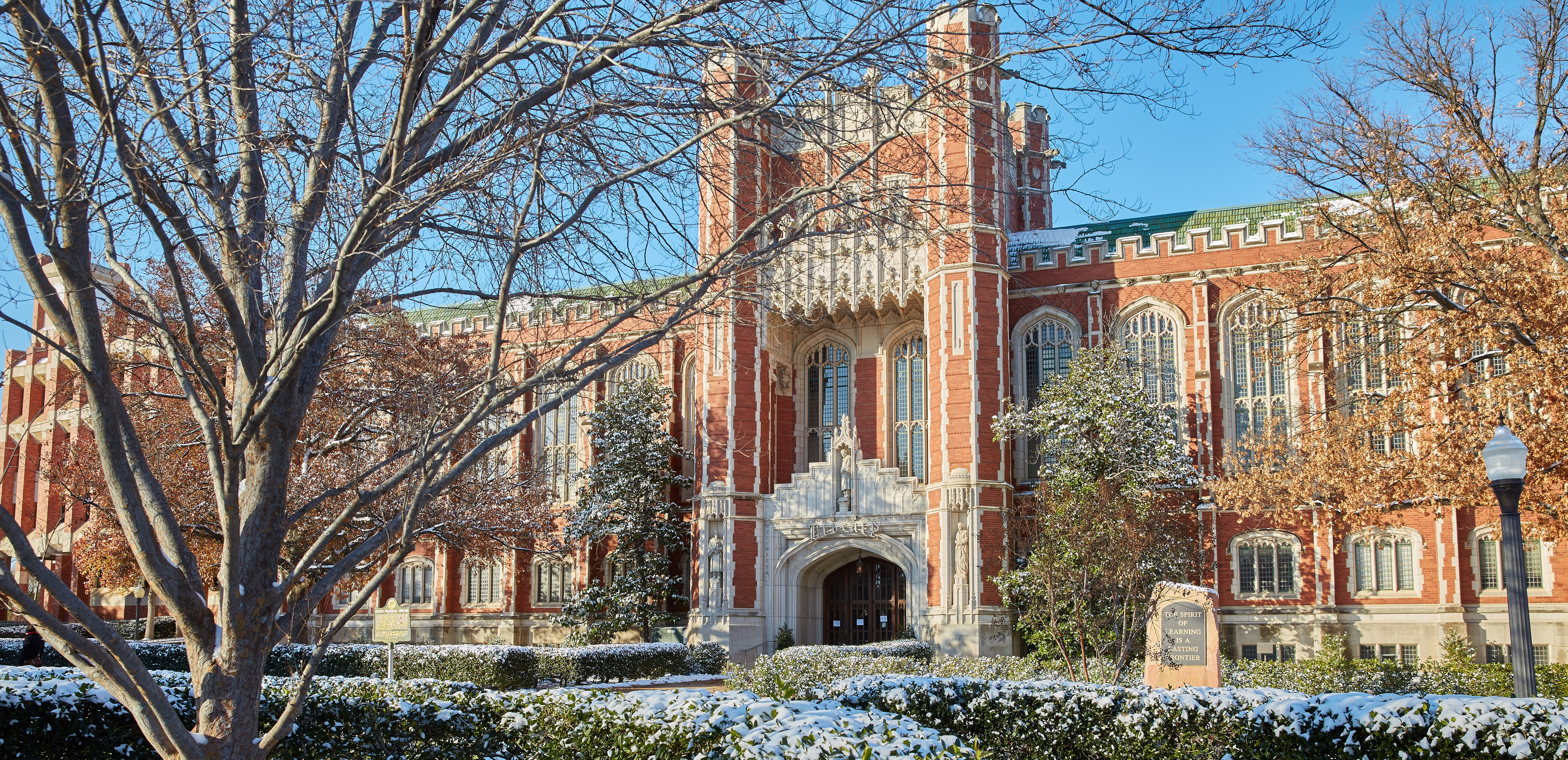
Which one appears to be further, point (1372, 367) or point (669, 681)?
point (669, 681)

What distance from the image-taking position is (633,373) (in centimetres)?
3306

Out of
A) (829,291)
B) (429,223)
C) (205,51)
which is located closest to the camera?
(205,51)

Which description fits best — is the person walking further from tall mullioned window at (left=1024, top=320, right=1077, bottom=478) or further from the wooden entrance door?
tall mullioned window at (left=1024, top=320, right=1077, bottom=478)

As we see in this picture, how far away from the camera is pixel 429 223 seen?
5.60m

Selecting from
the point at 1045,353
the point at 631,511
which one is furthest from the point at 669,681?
the point at 1045,353

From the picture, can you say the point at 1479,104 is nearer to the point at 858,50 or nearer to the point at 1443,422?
the point at 1443,422

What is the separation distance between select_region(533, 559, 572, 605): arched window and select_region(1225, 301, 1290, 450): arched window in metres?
17.2

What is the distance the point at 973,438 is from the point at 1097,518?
711 cm

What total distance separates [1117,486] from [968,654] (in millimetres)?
4551

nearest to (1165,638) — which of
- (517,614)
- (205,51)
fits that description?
(205,51)

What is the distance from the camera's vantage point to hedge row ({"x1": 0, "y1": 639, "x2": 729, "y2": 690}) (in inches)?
836

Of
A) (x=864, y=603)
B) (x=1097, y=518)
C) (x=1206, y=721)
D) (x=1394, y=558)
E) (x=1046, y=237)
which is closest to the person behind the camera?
(x=1206, y=721)

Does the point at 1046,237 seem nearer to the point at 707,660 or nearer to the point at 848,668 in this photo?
the point at 707,660

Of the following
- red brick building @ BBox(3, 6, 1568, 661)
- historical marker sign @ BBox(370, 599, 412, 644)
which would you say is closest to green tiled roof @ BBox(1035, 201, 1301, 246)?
red brick building @ BBox(3, 6, 1568, 661)
